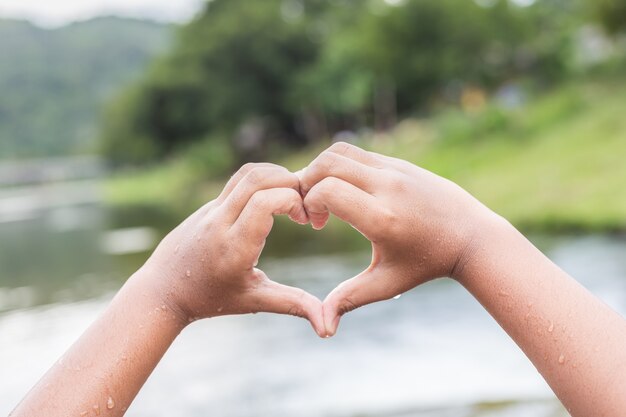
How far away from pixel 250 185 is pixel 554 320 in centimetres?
54

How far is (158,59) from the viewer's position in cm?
5931

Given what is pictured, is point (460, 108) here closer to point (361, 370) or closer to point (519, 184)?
point (519, 184)

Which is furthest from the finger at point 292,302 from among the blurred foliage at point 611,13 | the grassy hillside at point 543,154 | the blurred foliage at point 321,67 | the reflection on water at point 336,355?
the blurred foliage at point 321,67

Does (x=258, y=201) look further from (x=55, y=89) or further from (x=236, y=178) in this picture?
(x=55, y=89)

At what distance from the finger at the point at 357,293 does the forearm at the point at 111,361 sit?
27 centimetres

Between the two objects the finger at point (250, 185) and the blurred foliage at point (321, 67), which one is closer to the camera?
the finger at point (250, 185)

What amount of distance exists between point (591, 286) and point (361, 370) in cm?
461

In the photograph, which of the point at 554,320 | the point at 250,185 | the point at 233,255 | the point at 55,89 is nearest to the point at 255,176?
the point at 250,185

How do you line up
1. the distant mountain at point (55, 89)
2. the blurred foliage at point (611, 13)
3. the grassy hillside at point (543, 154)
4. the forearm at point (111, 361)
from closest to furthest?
the forearm at point (111, 361), the grassy hillside at point (543, 154), the blurred foliage at point (611, 13), the distant mountain at point (55, 89)

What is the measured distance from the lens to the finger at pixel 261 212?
1250 millimetres

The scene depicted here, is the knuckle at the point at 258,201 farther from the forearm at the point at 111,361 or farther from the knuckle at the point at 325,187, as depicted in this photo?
the forearm at the point at 111,361

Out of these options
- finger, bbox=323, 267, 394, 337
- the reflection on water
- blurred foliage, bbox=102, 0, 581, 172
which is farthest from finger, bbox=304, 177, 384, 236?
blurred foliage, bbox=102, 0, 581, 172

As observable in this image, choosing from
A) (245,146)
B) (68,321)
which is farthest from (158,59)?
(68,321)

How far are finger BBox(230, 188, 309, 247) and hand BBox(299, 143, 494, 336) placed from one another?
0.04 metres
